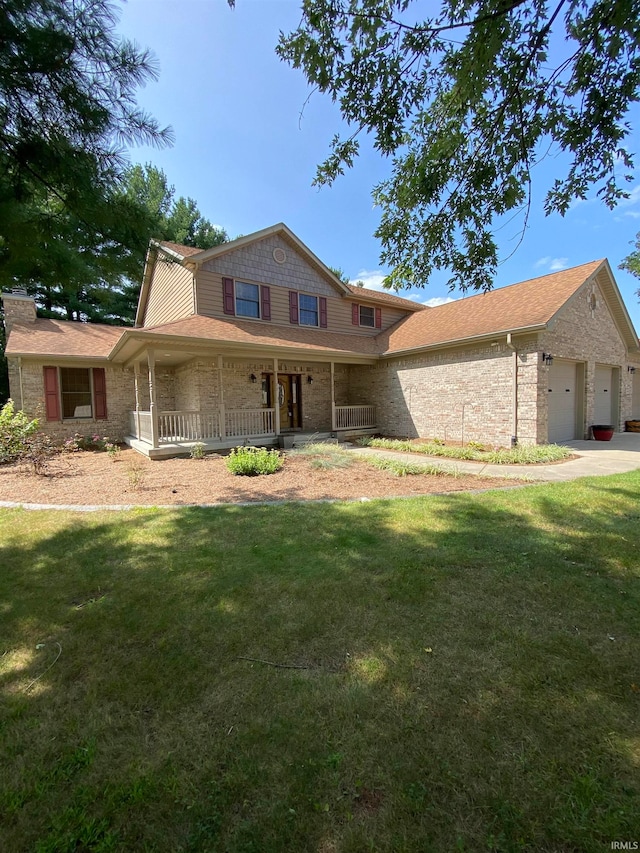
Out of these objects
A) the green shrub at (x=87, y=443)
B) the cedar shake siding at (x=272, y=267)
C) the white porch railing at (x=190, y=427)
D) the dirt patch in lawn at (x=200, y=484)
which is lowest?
the dirt patch in lawn at (x=200, y=484)

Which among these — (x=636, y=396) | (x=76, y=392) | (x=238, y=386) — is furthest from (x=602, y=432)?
(x=76, y=392)

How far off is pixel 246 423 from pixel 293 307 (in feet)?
17.3

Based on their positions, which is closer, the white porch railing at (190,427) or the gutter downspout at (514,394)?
the gutter downspout at (514,394)

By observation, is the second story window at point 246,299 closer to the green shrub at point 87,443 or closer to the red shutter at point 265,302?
the red shutter at point 265,302

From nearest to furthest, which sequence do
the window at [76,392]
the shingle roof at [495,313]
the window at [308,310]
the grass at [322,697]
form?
the grass at [322,697] < the shingle roof at [495,313] < the window at [76,392] < the window at [308,310]

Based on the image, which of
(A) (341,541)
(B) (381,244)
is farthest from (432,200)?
(A) (341,541)

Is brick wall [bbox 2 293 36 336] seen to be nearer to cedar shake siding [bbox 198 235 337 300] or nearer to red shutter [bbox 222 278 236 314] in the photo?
cedar shake siding [bbox 198 235 337 300]

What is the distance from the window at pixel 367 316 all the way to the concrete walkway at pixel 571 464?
761cm

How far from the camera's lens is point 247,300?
13641 mm

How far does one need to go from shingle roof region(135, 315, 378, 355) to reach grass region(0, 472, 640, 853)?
7.53 m

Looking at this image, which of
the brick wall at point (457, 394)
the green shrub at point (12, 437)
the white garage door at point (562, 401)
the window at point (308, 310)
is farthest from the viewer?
the window at point (308, 310)

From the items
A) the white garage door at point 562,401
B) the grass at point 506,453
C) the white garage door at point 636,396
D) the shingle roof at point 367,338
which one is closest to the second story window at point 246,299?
the shingle roof at point 367,338

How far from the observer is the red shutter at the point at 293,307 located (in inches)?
577

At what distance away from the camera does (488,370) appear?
38.1 feet
